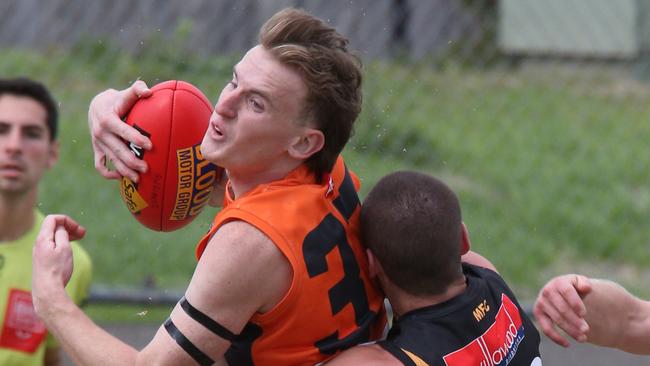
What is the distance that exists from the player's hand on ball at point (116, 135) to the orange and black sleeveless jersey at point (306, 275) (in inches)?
12.3

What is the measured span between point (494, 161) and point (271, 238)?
532 centimetres

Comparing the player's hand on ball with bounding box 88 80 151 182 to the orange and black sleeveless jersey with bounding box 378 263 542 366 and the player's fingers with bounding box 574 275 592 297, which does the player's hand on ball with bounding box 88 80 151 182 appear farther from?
the player's fingers with bounding box 574 275 592 297

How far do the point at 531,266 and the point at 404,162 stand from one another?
3.63 feet

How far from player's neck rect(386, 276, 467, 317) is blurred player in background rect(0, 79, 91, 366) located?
2.55 meters

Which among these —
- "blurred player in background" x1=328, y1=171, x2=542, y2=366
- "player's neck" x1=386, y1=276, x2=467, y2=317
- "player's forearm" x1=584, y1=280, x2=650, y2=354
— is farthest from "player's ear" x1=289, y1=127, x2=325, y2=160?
"player's forearm" x1=584, y1=280, x2=650, y2=354

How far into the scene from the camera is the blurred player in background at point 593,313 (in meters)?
3.14

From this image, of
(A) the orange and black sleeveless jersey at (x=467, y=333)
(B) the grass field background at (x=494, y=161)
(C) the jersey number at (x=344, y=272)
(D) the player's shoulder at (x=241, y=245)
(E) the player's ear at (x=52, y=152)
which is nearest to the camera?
(D) the player's shoulder at (x=241, y=245)

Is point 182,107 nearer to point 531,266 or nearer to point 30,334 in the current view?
point 30,334

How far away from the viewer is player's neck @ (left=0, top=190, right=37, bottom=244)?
214 inches

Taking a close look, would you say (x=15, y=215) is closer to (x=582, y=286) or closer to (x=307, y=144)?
(x=307, y=144)

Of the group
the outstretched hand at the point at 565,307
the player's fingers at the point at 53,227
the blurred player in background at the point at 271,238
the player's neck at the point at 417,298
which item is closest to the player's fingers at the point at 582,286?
the outstretched hand at the point at 565,307

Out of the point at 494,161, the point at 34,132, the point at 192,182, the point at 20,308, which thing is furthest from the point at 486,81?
the point at 192,182

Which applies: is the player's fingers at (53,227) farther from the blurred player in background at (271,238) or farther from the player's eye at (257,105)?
the player's eye at (257,105)

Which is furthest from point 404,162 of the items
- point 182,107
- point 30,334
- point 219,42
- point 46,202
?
point 182,107
